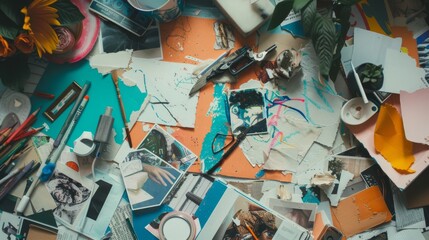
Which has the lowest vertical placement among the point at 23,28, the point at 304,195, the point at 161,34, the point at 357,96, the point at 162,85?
the point at 304,195

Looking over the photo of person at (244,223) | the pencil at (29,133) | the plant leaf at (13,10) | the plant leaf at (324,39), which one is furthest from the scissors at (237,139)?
the plant leaf at (13,10)

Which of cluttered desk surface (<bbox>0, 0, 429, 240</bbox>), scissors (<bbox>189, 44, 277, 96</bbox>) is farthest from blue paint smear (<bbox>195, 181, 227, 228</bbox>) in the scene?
scissors (<bbox>189, 44, 277, 96</bbox>)

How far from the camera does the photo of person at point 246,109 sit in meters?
1.11

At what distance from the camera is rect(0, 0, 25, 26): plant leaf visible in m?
0.96

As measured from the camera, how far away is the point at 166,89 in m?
1.12

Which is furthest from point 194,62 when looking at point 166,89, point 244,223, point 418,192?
point 418,192

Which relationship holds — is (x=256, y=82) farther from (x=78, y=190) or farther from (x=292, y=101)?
(x=78, y=190)

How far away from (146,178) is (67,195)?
21 cm

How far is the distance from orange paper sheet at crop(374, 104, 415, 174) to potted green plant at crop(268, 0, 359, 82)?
186 mm

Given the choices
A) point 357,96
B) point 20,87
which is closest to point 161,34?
point 20,87

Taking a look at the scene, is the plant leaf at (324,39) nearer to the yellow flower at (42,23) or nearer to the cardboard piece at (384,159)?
the cardboard piece at (384,159)

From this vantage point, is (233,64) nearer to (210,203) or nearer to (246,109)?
(246,109)

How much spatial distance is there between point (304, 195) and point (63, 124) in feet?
2.15

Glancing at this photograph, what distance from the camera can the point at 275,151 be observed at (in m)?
1.10
